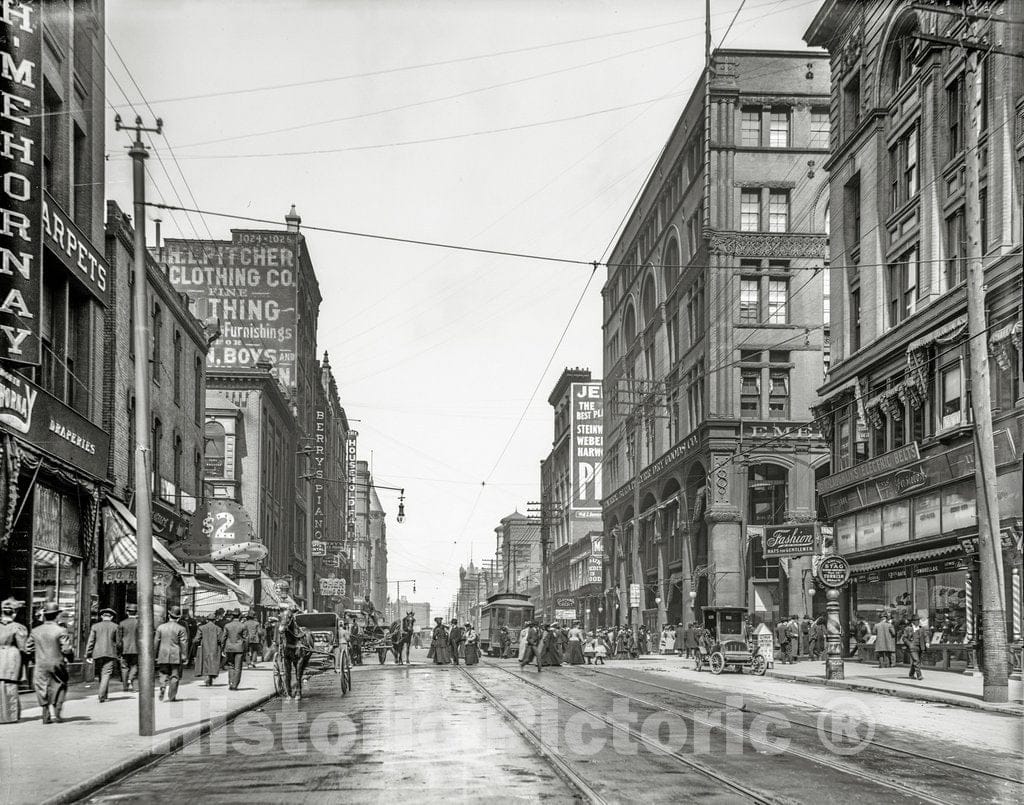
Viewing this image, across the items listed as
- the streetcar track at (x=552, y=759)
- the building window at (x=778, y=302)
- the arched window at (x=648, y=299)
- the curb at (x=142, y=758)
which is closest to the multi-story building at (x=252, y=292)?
the arched window at (x=648, y=299)

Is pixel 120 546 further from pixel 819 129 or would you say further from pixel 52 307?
pixel 819 129

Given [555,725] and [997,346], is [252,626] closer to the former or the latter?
[555,725]

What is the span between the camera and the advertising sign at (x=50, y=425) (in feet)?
67.1

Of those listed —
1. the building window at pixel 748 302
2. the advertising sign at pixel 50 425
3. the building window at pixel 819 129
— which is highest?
the building window at pixel 819 129

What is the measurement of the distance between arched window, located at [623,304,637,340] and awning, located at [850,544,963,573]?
1503 inches

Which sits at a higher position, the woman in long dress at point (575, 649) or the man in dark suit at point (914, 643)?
the man in dark suit at point (914, 643)

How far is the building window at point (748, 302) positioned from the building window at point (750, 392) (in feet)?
7.99

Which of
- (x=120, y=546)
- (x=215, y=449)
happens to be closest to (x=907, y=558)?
(x=120, y=546)

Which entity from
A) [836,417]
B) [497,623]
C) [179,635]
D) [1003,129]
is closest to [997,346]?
[1003,129]

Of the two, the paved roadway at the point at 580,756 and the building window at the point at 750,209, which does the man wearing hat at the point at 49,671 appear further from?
the building window at the point at 750,209

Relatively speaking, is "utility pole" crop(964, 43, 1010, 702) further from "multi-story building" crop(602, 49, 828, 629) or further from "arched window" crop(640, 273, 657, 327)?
"arched window" crop(640, 273, 657, 327)

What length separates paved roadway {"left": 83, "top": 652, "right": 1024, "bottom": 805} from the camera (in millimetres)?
10484

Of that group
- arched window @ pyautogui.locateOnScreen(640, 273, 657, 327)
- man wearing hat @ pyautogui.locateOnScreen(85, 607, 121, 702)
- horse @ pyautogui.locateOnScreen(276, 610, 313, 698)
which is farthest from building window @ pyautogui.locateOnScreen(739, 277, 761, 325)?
man wearing hat @ pyautogui.locateOnScreen(85, 607, 121, 702)

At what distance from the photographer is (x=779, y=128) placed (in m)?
57.4
